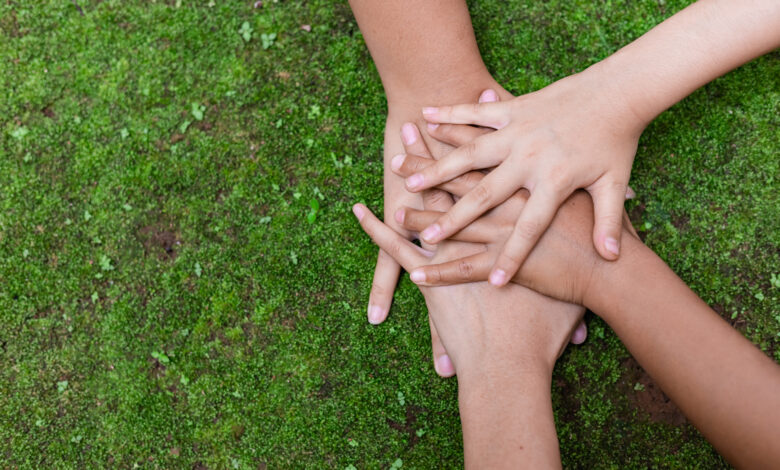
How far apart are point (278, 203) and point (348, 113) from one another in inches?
23.3

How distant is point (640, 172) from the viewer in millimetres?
2664

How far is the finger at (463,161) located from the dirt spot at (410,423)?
1.07 m

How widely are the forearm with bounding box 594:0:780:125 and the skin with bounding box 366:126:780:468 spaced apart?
0.46m

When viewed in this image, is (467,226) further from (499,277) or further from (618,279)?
(618,279)

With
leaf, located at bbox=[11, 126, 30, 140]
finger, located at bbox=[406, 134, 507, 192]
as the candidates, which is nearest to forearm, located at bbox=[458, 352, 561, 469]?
finger, located at bbox=[406, 134, 507, 192]

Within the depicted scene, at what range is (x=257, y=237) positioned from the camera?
2797mm

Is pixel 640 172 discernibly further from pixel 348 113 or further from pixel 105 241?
pixel 105 241

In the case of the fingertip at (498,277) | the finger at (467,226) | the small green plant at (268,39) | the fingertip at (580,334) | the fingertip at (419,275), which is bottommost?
the fingertip at (580,334)

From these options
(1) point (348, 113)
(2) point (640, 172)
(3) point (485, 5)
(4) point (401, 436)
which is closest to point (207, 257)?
(1) point (348, 113)

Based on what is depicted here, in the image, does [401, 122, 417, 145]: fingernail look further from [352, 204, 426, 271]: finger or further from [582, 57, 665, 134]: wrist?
[582, 57, 665, 134]: wrist

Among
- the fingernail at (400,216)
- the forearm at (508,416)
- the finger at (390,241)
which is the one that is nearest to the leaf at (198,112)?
the finger at (390,241)

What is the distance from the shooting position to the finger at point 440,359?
2.54 meters

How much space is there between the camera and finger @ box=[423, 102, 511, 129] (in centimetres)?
224

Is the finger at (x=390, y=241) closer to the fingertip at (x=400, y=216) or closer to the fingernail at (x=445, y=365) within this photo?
the fingertip at (x=400, y=216)
